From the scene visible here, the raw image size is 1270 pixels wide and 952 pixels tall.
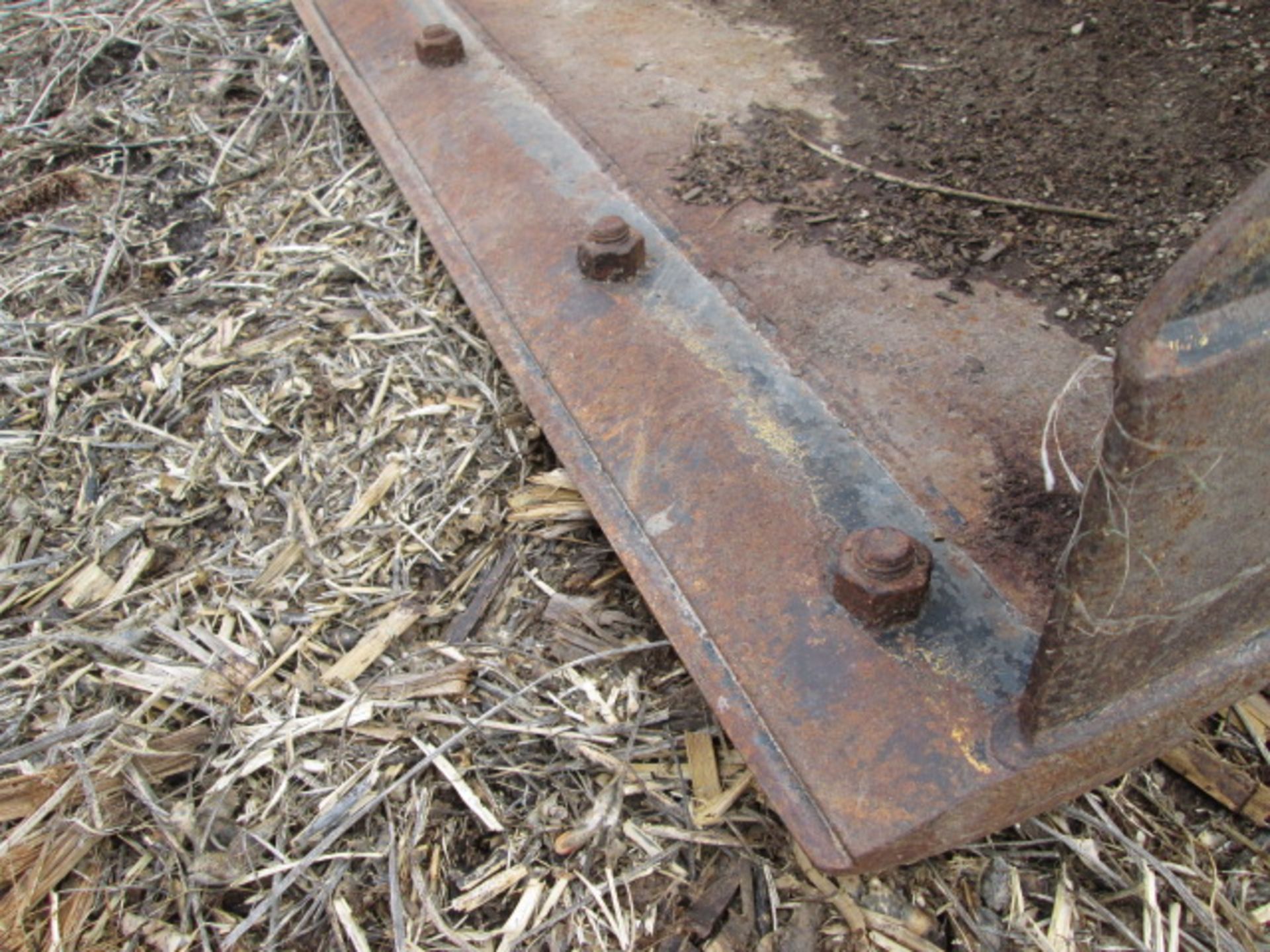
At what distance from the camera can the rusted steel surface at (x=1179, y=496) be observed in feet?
2.61

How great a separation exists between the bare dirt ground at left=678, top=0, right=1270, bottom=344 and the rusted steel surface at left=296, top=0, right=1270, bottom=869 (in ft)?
0.31

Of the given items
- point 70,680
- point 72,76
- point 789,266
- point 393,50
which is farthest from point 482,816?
point 72,76

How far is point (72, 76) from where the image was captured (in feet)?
10.5

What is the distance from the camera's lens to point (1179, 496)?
35.2 inches

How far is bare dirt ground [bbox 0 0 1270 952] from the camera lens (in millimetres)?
1332

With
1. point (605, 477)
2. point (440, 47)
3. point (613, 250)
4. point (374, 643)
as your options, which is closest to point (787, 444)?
point (605, 477)

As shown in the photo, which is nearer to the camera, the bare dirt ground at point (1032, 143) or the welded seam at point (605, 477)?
the welded seam at point (605, 477)

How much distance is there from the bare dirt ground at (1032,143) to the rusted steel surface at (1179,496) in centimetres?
60

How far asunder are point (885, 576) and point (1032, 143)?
1.05 m

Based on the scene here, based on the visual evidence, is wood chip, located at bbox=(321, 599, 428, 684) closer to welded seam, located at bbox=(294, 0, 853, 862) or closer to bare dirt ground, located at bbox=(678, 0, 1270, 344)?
welded seam, located at bbox=(294, 0, 853, 862)

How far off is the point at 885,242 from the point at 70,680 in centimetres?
152

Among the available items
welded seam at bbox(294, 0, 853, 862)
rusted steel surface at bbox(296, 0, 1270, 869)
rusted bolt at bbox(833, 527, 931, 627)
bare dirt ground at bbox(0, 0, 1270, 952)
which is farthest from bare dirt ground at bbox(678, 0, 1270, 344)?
bare dirt ground at bbox(0, 0, 1270, 952)

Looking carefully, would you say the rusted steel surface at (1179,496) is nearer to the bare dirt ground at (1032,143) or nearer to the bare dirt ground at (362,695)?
the bare dirt ground at (362,695)

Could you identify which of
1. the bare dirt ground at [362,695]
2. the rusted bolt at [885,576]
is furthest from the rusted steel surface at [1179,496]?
the bare dirt ground at [362,695]
